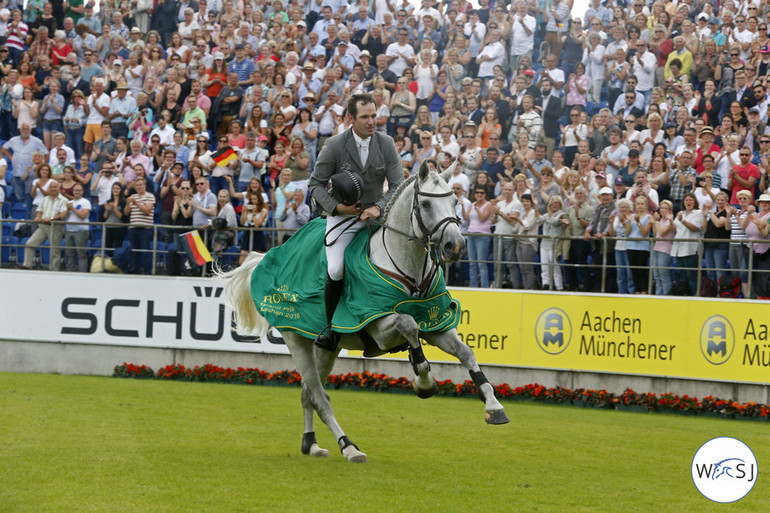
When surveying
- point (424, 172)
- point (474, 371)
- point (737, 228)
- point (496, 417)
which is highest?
point (424, 172)

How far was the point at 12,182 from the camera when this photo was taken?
22984 mm

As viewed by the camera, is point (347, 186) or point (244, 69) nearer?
point (347, 186)

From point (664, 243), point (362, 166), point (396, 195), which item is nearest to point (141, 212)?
point (664, 243)

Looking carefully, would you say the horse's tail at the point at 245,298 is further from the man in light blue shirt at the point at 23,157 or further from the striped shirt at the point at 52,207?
the man in light blue shirt at the point at 23,157

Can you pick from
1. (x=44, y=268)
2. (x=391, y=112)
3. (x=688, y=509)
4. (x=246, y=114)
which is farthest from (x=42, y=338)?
(x=688, y=509)

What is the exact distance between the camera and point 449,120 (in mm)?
20750

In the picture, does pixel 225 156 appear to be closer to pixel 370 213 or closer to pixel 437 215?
pixel 370 213

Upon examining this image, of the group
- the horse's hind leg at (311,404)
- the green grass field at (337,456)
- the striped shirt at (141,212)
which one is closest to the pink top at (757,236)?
the green grass field at (337,456)

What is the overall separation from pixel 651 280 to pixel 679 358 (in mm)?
1329

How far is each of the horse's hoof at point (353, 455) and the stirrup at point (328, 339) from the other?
101 centimetres

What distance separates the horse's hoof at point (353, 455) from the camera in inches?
406

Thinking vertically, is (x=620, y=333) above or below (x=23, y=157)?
below

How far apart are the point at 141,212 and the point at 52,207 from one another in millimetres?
1879

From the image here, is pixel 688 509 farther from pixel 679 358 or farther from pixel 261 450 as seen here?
pixel 679 358
